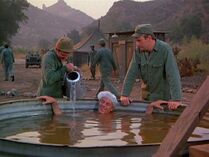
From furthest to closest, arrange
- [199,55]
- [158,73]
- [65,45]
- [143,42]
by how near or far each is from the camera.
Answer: [199,55] → [65,45] → [158,73] → [143,42]

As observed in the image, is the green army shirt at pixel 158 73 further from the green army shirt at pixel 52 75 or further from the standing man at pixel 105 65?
the standing man at pixel 105 65

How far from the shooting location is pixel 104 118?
5.93 metres

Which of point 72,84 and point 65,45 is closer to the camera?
point 65,45

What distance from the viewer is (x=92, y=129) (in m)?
5.23

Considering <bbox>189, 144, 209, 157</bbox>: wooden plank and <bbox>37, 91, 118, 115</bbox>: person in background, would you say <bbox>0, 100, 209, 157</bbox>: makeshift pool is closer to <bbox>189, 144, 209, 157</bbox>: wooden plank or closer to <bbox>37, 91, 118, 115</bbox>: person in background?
<bbox>37, 91, 118, 115</bbox>: person in background

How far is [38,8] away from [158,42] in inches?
6319

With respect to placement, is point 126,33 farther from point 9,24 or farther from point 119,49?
point 9,24

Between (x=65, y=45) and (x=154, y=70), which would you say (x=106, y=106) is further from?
(x=65, y=45)

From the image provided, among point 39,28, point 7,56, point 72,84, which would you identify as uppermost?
point 39,28

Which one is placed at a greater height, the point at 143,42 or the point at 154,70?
→ the point at 143,42

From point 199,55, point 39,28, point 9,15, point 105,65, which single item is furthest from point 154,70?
point 39,28

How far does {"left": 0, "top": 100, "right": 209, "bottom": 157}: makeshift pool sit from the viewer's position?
3.39 metres

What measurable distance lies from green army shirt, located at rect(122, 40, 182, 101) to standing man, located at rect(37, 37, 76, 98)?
2.58 feet

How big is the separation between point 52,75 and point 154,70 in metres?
1.22
